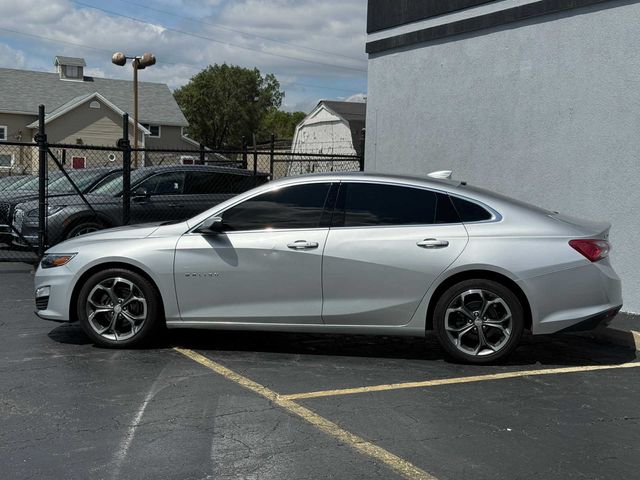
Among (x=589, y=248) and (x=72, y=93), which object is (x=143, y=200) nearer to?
(x=589, y=248)

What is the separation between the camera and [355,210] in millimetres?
6328

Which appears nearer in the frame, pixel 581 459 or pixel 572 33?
pixel 581 459

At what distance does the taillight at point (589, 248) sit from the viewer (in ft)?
19.7

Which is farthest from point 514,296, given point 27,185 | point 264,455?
Result: point 27,185

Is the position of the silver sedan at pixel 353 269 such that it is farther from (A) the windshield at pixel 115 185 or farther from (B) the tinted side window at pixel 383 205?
(A) the windshield at pixel 115 185

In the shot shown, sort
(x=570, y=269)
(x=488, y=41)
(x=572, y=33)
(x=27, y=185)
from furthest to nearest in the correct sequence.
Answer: (x=27, y=185)
(x=488, y=41)
(x=572, y=33)
(x=570, y=269)

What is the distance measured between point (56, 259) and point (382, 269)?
9.39 ft

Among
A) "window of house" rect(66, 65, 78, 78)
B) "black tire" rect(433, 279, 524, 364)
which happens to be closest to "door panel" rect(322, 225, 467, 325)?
"black tire" rect(433, 279, 524, 364)

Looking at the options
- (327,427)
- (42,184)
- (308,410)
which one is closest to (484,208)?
(308,410)

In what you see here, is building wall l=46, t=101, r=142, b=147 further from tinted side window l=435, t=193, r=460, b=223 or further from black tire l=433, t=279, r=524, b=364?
black tire l=433, t=279, r=524, b=364

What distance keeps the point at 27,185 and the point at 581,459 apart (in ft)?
45.2

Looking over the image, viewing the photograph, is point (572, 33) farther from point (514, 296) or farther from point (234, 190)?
point (234, 190)

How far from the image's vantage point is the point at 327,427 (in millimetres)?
4664

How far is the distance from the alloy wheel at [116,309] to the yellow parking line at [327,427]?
68 cm
